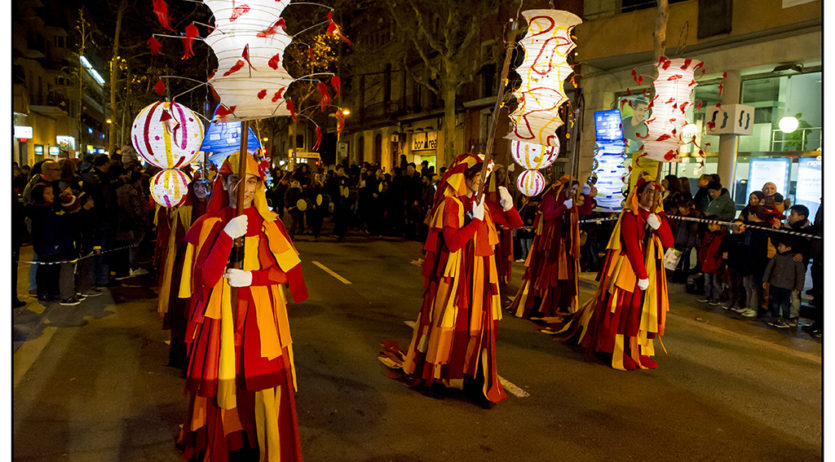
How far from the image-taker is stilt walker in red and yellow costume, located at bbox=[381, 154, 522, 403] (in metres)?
5.09

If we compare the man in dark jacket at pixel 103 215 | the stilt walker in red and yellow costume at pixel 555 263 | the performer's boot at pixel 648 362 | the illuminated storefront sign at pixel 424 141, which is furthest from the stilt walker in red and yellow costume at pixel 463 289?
the illuminated storefront sign at pixel 424 141

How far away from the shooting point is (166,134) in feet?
23.2

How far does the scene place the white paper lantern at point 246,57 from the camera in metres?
3.46

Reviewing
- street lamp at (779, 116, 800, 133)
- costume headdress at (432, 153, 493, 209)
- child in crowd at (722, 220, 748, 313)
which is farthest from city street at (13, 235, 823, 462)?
street lamp at (779, 116, 800, 133)

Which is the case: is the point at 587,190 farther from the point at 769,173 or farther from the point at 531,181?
the point at 769,173

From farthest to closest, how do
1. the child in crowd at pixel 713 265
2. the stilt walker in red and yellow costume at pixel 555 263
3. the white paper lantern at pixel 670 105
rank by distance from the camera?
1. the child in crowd at pixel 713 265
2. the stilt walker in red and yellow costume at pixel 555 263
3. the white paper lantern at pixel 670 105

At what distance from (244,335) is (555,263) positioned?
5.43 meters

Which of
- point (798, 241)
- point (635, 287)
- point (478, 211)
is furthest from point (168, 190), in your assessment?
point (798, 241)

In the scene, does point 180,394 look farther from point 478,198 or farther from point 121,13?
point 121,13

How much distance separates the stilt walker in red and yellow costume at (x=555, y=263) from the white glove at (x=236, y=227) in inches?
216

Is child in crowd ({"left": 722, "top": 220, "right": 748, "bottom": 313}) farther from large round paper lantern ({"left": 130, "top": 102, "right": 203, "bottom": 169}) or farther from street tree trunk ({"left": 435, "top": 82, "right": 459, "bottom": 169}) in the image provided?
street tree trunk ({"left": 435, "top": 82, "right": 459, "bottom": 169})

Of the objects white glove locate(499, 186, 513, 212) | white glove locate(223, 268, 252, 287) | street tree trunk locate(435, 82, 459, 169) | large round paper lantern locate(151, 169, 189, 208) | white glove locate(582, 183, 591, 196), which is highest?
street tree trunk locate(435, 82, 459, 169)

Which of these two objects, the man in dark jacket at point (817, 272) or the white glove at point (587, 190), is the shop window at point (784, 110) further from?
the white glove at point (587, 190)

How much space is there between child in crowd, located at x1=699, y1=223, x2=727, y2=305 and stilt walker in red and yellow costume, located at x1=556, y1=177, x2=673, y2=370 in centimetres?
349
